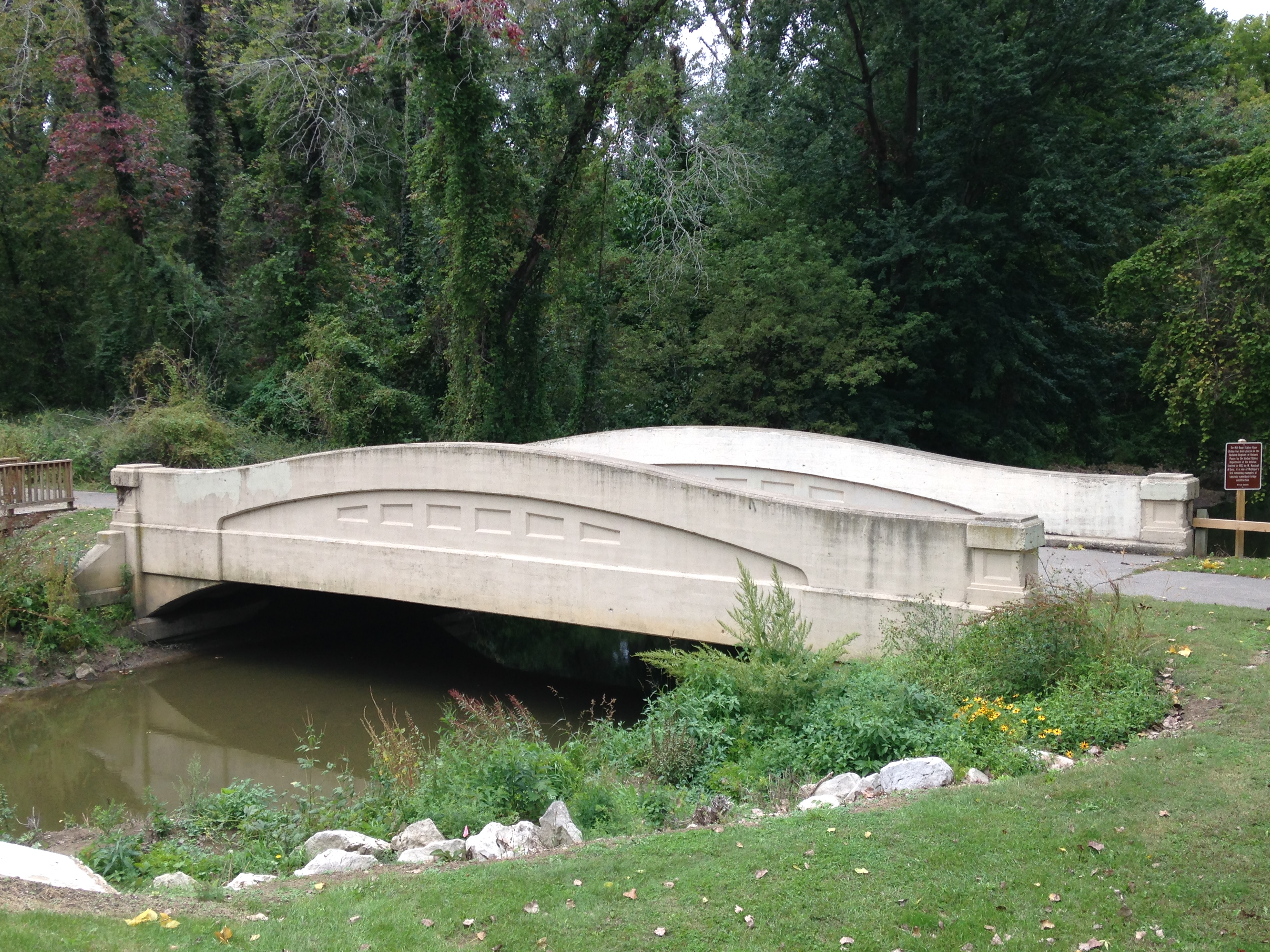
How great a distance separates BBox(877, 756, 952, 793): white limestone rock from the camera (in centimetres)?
612

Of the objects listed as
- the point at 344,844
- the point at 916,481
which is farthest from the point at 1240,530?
the point at 344,844

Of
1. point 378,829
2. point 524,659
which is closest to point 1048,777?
point 378,829

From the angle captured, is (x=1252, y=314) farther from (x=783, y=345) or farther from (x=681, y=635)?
(x=681, y=635)

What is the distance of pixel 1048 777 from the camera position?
18.6 feet

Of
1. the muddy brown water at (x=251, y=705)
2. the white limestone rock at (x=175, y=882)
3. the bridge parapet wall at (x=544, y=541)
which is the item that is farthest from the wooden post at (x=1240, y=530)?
the white limestone rock at (x=175, y=882)

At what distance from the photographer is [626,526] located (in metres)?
10.8

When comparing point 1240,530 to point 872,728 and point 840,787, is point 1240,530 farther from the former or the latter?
point 840,787

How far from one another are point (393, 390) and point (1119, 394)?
55.0 ft

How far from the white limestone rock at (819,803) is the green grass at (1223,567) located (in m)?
6.84

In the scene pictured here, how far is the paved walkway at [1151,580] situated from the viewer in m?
9.66

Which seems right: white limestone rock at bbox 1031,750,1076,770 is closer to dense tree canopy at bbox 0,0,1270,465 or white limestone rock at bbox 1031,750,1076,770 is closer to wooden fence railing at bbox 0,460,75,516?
dense tree canopy at bbox 0,0,1270,465

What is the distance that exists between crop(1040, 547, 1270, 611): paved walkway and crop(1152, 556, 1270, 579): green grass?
0.33 feet

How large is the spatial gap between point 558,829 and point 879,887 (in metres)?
2.14

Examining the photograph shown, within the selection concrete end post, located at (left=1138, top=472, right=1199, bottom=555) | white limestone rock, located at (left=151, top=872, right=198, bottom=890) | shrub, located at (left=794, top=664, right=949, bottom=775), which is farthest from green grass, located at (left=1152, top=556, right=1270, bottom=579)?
white limestone rock, located at (left=151, top=872, right=198, bottom=890)
